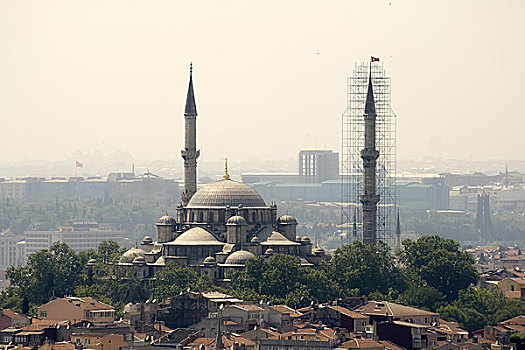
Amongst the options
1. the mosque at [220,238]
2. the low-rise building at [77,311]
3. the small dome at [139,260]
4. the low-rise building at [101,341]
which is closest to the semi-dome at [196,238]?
the mosque at [220,238]

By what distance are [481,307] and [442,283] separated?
6007 millimetres

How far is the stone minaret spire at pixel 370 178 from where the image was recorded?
3669 inches

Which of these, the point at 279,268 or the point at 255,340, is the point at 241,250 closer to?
the point at 279,268

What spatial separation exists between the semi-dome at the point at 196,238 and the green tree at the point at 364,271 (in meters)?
5.95

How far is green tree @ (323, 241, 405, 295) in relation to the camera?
276 feet

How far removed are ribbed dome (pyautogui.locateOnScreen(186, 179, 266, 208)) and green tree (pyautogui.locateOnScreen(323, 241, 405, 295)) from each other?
6.33 m

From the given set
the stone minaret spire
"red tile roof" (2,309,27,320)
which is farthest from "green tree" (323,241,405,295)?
"red tile roof" (2,309,27,320)

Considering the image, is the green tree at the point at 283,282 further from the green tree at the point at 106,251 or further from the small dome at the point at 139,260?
the green tree at the point at 106,251

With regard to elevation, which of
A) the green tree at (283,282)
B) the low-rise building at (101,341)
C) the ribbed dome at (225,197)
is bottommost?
the low-rise building at (101,341)

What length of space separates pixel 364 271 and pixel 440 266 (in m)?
3.69

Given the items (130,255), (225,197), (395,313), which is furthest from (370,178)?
(395,313)

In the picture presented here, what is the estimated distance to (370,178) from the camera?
3686 inches

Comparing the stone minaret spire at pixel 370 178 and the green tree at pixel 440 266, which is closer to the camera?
the green tree at pixel 440 266

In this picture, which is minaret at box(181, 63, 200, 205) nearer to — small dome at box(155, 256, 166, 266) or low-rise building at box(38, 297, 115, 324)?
small dome at box(155, 256, 166, 266)
